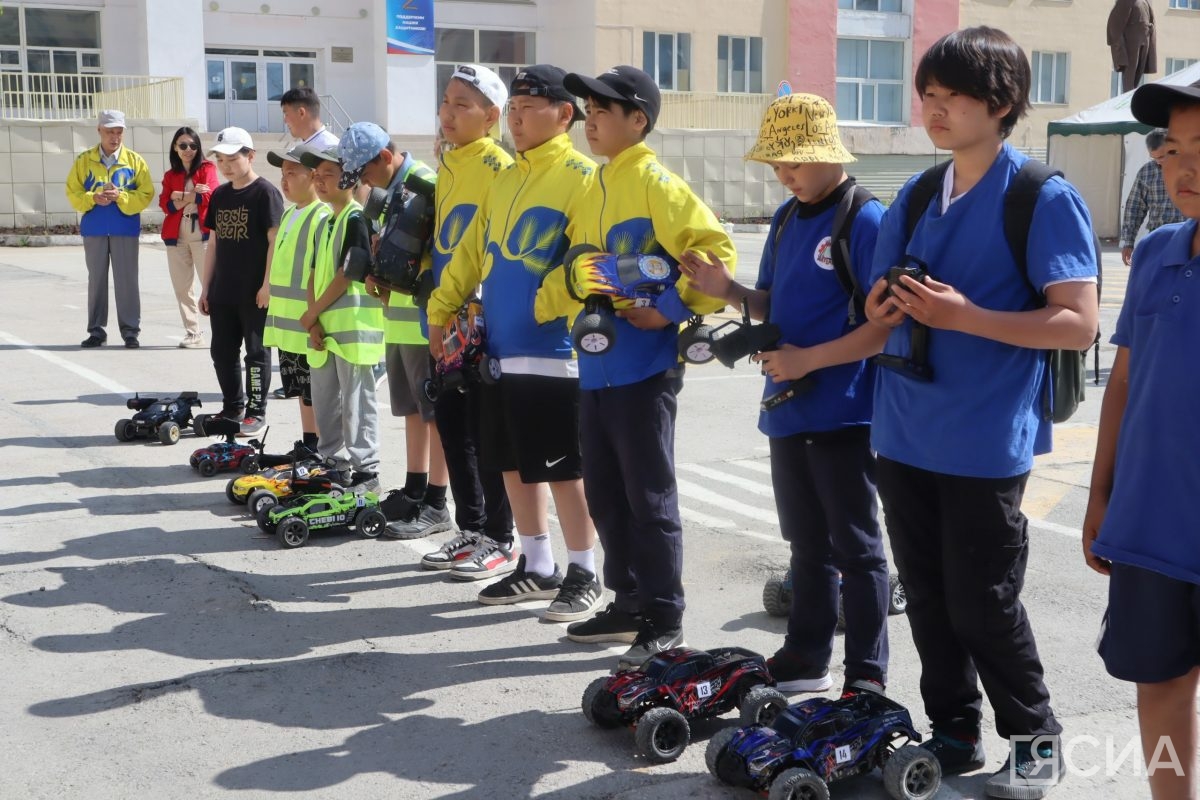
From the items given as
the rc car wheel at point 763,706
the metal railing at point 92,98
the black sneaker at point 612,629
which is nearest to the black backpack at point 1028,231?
the rc car wheel at point 763,706

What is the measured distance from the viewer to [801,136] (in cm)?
447

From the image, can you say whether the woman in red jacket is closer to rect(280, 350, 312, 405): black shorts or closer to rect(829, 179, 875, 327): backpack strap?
rect(280, 350, 312, 405): black shorts

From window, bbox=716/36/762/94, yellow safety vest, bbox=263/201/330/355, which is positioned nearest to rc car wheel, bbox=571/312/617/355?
yellow safety vest, bbox=263/201/330/355

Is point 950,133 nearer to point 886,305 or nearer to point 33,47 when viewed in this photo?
point 886,305

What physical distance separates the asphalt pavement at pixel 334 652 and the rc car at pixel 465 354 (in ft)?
3.31

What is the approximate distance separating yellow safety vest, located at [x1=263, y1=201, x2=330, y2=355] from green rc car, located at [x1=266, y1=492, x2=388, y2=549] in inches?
49.8

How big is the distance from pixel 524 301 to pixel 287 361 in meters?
3.20

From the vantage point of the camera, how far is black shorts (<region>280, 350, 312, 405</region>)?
8.27 meters

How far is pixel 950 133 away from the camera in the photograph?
3803 mm

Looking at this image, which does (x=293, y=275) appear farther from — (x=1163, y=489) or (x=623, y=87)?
(x=1163, y=489)

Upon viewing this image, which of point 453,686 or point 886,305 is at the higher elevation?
point 886,305

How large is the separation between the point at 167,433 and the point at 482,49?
34.4 metres

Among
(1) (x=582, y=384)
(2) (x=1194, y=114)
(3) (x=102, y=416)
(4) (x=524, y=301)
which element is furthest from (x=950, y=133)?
(3) (x=102, y=416)

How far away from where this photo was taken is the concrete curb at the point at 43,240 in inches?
1095
